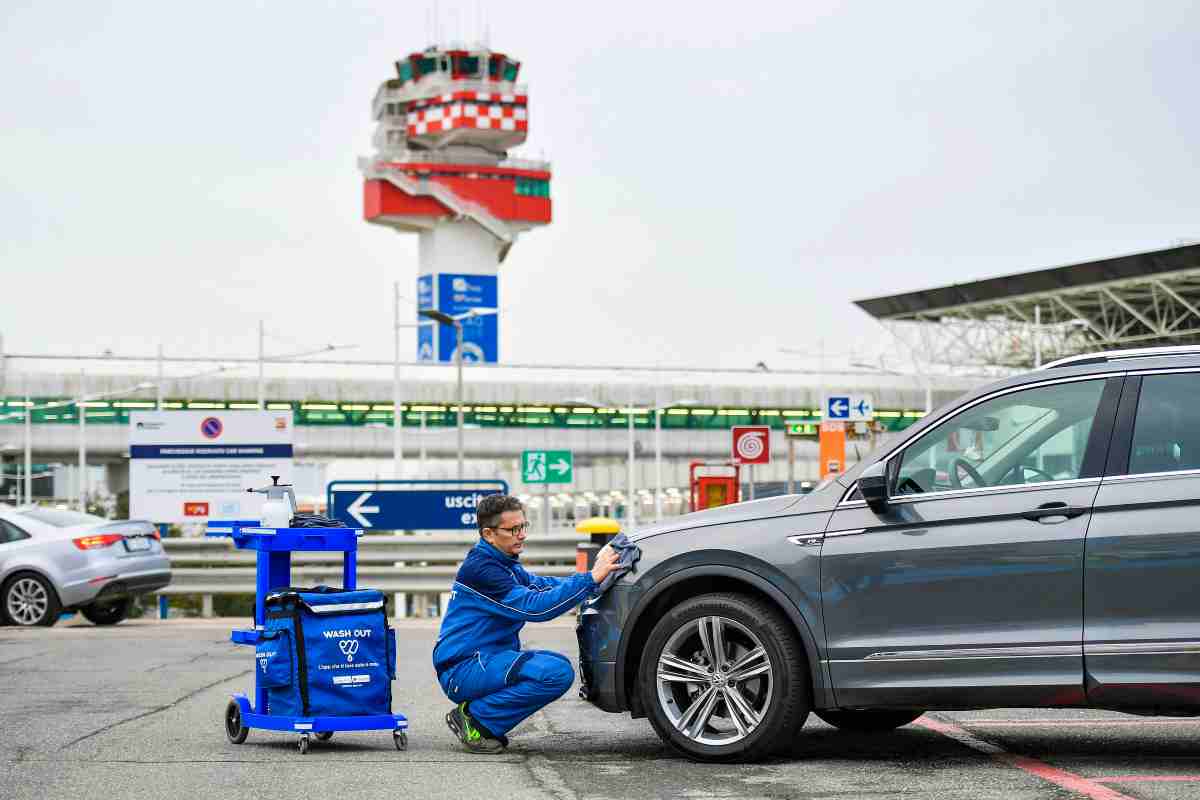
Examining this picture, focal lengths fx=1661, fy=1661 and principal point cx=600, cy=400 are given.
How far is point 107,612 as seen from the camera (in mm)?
18000

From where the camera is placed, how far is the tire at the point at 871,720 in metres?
7.85

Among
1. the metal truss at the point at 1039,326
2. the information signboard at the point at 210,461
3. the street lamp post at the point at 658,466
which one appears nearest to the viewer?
the information signboard at the point at 210,461

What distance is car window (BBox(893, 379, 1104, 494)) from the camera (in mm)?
6676

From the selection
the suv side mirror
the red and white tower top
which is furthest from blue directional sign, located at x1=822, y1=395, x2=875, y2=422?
the red and white tower top

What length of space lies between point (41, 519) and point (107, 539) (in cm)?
Answer: 78

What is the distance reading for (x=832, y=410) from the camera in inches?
1101

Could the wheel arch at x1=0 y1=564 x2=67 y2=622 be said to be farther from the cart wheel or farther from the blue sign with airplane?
the blue sign with airplane

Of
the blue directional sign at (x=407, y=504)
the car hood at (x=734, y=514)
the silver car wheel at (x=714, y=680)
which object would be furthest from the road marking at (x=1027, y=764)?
the blue directional sign at (x=407, y=504)

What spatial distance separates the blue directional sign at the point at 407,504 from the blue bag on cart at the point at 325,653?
1288cm

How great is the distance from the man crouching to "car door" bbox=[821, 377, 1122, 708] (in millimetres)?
1263

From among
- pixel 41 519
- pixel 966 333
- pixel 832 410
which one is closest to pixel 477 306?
pixel 966 333

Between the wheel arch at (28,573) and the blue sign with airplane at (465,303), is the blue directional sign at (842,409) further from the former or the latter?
the blue sign with airplane at (465,303)

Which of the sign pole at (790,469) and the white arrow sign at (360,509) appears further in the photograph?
the white arrow sign at (360,509)

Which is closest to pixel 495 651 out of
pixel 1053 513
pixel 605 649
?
pixel 605 649
